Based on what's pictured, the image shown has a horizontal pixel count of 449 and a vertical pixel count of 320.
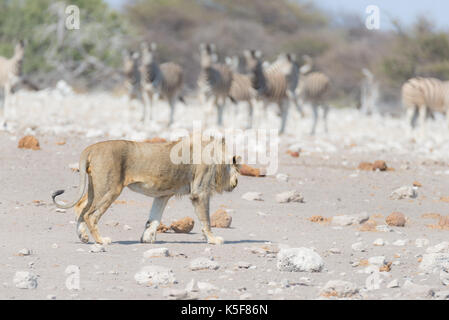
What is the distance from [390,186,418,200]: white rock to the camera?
11.3 metres

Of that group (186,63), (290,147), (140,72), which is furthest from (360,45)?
(290,147)

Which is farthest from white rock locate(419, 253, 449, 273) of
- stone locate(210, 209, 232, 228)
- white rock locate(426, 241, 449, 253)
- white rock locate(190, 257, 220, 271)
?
stone locate(210, 209, 232, 228)

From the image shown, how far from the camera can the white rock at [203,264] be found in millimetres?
6645

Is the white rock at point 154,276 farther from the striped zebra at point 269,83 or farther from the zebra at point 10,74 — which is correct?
the striped zebra at point 269,83

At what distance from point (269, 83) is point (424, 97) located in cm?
417

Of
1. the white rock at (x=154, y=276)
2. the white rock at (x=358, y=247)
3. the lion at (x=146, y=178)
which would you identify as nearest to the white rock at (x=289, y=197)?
the lion at (x=146, y=178)

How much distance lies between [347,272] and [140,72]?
16.2 m

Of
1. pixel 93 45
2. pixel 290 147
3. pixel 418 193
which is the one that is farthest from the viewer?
pixel 93 45

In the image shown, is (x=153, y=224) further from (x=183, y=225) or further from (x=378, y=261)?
(x=378, y=261)

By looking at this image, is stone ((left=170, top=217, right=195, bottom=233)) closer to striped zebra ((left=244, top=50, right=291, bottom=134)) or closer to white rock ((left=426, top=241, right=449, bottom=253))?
white rock ((left=426, top=241, right=449, bottom=253))

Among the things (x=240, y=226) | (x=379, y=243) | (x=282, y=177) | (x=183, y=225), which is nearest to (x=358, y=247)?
(x=379, y=243)

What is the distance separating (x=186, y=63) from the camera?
140 ft

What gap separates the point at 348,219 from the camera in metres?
9.31

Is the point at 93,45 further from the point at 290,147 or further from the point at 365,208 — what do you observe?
the point at 365,208
